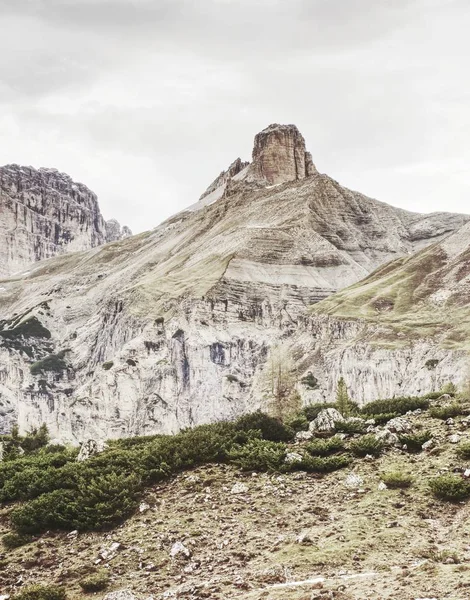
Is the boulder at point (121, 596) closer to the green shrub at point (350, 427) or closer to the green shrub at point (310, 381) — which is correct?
the green shrub at point (350, 427)

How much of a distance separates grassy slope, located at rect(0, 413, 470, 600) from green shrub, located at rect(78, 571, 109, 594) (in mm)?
190

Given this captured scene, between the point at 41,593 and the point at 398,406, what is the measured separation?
55.8ft

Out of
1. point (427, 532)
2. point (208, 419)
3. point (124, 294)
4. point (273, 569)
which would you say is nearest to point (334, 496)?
point (427, 532)

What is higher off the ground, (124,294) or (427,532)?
(124,294)

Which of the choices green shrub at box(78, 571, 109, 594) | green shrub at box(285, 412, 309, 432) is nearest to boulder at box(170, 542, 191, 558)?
green shrub at box(78, 571, 109, 594)

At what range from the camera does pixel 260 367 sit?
397 feet

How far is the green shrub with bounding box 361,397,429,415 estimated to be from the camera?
81.8ft

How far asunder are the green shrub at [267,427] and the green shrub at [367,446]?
329cm

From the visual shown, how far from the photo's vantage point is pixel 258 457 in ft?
61.0

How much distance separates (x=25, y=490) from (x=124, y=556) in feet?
20.8

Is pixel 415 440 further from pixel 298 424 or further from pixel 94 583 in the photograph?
pixel 94 583

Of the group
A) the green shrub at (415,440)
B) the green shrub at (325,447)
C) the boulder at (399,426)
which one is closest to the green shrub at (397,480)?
the green shrub at (415,440)

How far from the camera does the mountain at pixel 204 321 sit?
118000 millimetres

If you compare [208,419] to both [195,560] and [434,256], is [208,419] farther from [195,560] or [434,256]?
[195,560]
